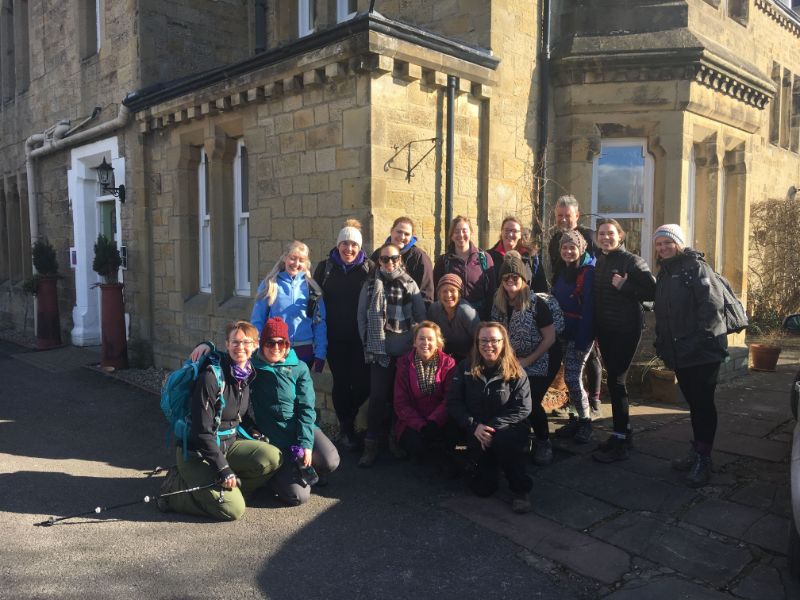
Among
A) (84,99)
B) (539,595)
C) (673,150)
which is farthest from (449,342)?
(84,99)

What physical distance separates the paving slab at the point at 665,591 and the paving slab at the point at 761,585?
12 cm

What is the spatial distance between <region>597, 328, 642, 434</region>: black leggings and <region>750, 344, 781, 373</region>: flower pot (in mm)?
4805

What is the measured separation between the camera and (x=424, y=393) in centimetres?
497

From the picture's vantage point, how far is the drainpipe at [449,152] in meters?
6.67

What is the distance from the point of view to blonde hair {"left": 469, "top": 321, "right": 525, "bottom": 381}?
4523 millimetres

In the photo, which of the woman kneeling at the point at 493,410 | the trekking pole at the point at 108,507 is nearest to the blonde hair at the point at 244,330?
the trekking pole at the point at 108,507

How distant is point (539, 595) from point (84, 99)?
1083 centimetres

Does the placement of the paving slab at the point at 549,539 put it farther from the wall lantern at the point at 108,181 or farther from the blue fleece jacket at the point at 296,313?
the wall lantern at the point at 108,181

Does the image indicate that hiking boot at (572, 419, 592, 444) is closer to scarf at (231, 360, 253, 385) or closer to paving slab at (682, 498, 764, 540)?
paving slab at (682, 498, 764, 540)

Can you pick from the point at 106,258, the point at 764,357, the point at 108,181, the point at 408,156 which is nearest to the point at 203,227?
the point at 106,258

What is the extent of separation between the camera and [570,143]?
315 inches

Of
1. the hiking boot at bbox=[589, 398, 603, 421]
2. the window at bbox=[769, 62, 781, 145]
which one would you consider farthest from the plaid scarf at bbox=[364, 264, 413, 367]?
the window at bbox=[769, 62, 781, 145]

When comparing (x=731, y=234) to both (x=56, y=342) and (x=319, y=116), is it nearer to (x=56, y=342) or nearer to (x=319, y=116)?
(x=319, y=116)

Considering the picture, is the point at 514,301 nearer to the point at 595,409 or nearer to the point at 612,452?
the point at 612,452
